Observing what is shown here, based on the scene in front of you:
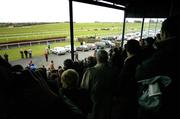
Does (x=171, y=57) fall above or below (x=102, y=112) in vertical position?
above

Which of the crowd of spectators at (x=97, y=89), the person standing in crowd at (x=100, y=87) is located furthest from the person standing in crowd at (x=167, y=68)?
the person standing in crowd at (x=100, y=87)

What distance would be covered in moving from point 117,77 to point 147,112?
0.88 m

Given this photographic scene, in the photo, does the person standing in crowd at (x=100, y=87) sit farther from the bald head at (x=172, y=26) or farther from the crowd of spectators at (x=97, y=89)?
the bald head at (x=172, y=26)

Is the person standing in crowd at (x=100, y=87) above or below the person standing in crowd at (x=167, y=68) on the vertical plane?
below

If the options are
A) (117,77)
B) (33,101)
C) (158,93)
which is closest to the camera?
(33,101)

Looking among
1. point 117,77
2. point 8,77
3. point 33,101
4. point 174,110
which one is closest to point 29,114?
point 33,101

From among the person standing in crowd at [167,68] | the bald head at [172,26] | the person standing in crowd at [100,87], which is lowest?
the person standing in crowd at [100,87]

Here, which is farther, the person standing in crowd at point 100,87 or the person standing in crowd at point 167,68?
the person standing in crowd at point 100,87

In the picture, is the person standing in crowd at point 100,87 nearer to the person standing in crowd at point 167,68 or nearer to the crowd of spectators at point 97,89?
the crowd of spectators at point 97,89

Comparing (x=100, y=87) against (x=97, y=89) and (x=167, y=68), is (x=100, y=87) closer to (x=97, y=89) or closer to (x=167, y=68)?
(x=97, y=89)

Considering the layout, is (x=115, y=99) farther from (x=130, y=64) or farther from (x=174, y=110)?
(x=174, y=110)

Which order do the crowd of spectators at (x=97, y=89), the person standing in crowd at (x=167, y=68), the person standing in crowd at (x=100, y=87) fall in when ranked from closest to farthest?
the crowd of spectators at (x=97, y=89) → the person standing in crowd at (x=167, y=68) → the person standing in crowd at (x=100, y=87)

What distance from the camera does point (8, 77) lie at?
25.8 inches

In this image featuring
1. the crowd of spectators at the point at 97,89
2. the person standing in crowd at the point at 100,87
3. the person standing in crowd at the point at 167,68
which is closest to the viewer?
the crowd of spectators at the point at 97,89
